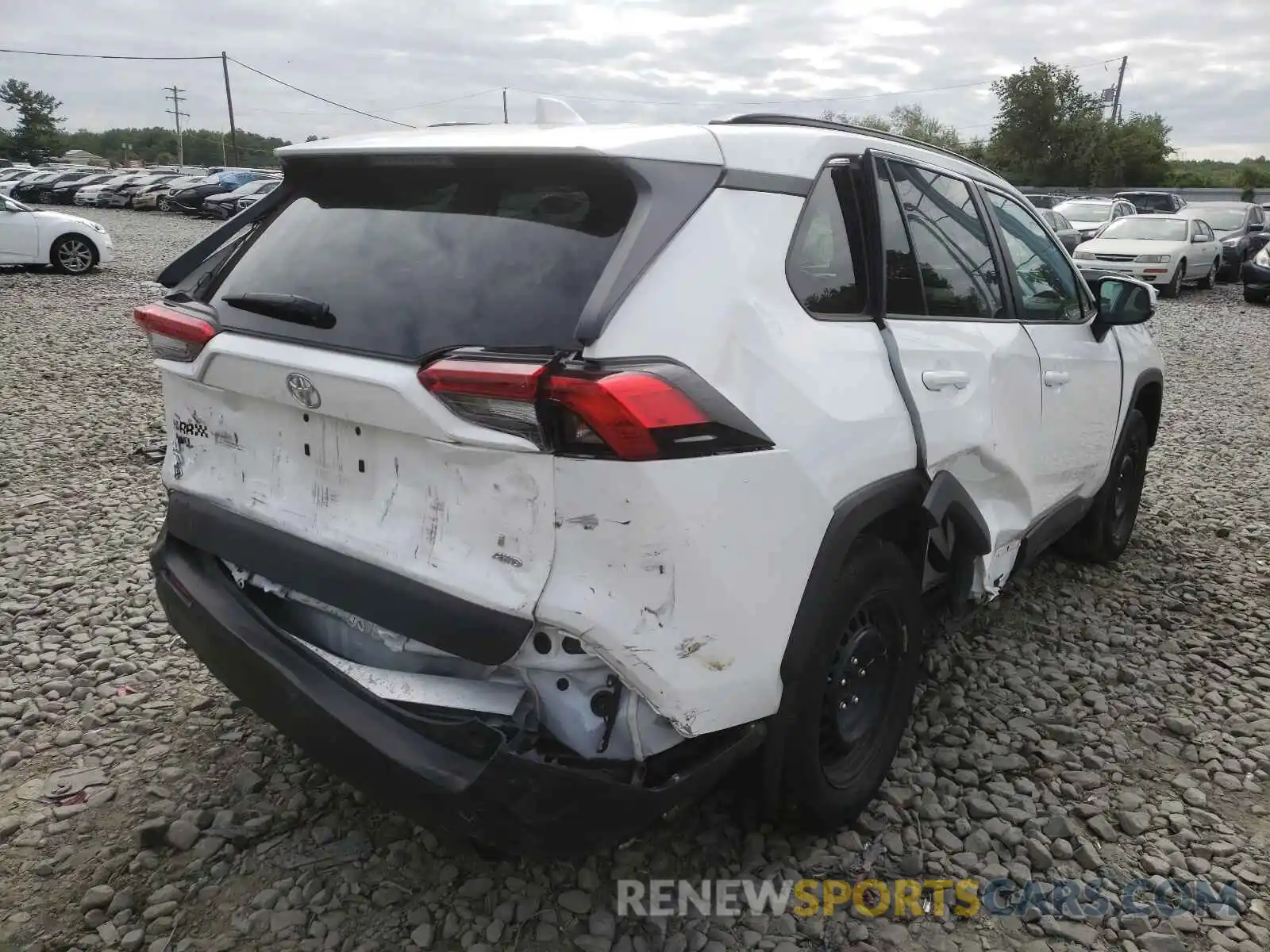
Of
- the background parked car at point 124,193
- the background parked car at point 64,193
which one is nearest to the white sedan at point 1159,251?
the background parked car at point 124,193

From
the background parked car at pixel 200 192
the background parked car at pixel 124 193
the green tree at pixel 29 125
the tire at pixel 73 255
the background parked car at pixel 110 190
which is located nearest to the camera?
the tire at pixel 73 255

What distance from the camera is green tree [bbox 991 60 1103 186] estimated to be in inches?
1972

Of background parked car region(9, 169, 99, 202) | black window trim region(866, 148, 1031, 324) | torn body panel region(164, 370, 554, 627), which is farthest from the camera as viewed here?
background parked car region(9, 169, 99, 202)

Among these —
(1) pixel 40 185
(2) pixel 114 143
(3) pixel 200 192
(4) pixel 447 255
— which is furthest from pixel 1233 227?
(2) pixel 114 143

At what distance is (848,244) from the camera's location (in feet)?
8.29

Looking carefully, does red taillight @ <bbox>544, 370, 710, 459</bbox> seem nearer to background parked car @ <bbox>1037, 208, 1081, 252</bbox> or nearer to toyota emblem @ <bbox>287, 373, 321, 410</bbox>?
toyota emblem @ <bbox>287, 373, 321, 410</bbox>

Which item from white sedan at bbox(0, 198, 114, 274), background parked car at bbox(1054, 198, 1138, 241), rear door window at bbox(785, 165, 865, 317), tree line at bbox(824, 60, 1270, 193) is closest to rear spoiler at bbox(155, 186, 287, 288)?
rear door window at bbox(785, 165, 865, 317)

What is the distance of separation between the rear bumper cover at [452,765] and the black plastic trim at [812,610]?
0.10m

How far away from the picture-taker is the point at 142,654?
3580mm

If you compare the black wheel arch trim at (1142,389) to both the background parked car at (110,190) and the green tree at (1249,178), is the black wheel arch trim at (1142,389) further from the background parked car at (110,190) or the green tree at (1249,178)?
the green tree at (1249,178)

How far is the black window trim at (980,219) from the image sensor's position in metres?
2.75

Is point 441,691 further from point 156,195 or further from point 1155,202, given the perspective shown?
point 156,195

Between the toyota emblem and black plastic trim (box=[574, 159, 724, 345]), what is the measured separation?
664 millimetres

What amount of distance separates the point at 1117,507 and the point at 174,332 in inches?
170
